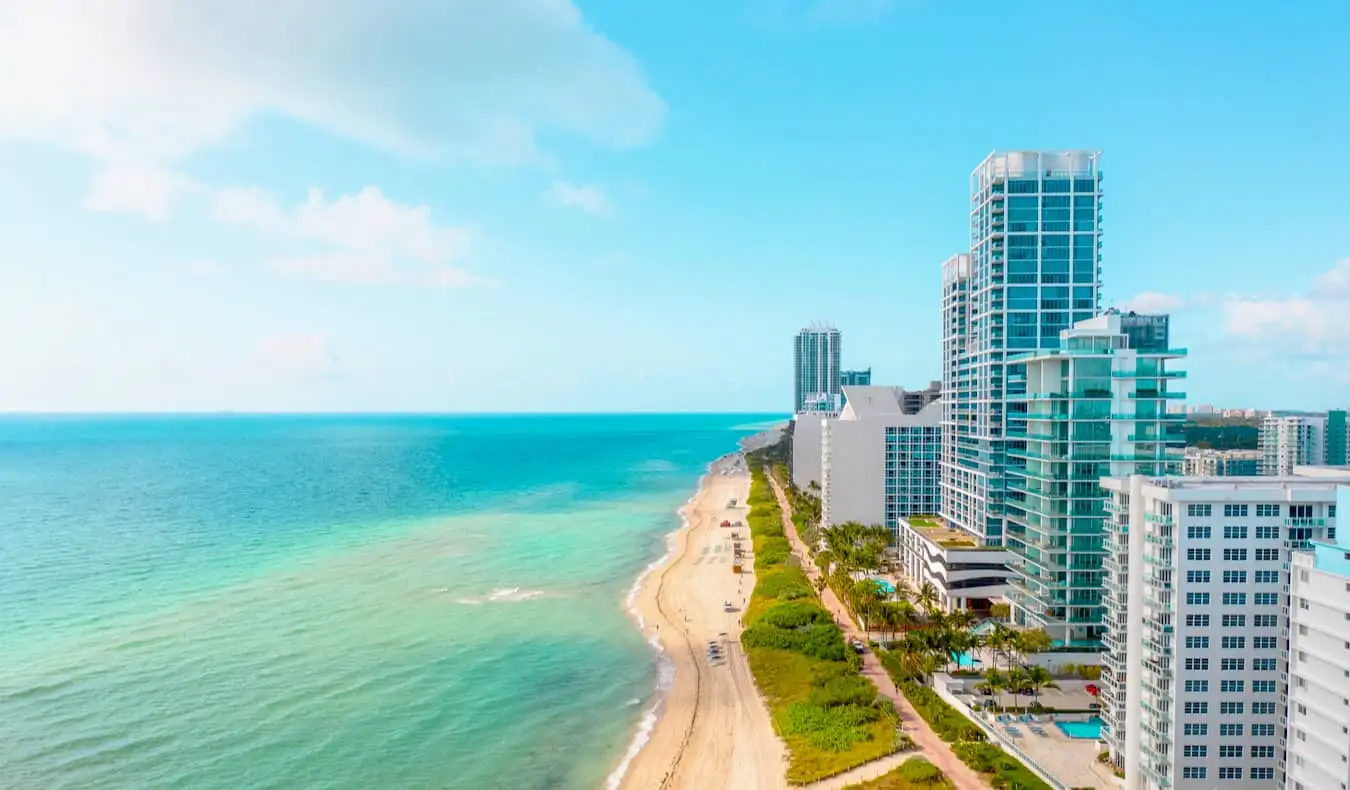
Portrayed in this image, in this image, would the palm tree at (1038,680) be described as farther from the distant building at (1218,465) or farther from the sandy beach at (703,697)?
the distant building at (1218,465)

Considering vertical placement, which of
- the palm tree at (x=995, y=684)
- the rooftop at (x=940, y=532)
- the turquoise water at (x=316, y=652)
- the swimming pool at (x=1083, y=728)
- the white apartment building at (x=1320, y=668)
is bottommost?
the turquoise water at (x=316, y=652)

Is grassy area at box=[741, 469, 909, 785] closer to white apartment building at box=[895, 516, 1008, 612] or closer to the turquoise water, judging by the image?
the turquoise water

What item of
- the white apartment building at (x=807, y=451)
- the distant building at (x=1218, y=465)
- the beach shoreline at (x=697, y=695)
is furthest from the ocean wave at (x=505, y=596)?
the distant building at (x=1218, y=465)

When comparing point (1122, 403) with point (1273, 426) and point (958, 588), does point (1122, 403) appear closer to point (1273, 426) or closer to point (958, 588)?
point (958, 588)

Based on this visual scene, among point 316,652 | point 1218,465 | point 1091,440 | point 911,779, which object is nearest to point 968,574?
point 1091,440

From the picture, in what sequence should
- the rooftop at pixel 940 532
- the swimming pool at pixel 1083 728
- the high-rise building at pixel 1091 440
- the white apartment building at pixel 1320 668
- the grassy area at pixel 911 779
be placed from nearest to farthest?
the white apartment building at pixel 1320 668, the grassy area at pixel 911 779, the swimming pool at pixel 1083 728, the high-rise building at pixel 1091 440, the rooftop at pixel 940 532

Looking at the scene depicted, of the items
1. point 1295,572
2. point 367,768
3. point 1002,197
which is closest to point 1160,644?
point 1295,572
